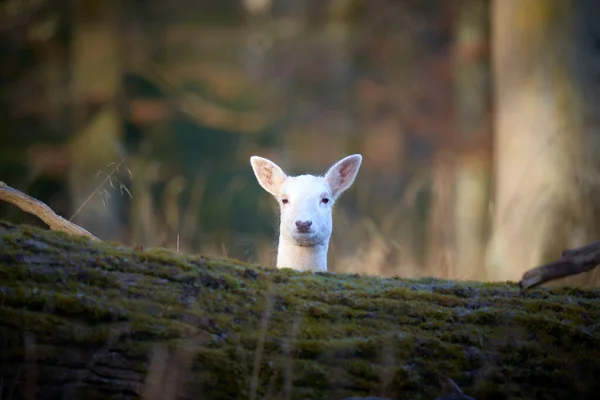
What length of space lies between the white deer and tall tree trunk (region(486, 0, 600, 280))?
2379mm

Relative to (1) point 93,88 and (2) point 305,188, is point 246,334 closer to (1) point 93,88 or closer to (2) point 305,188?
(2) point 305,188

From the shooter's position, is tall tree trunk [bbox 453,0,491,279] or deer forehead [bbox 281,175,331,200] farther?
tall tree trunk [bbox 453,0,491,279]

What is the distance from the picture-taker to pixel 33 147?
12.2m

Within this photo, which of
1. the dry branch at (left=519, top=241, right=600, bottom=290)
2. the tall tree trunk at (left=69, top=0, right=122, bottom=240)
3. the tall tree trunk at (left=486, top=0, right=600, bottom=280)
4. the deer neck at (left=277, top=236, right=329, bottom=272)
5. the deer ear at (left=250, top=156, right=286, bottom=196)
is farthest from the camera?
the tall tree trunk at (left=69, top=0, right=122, bottom=240)

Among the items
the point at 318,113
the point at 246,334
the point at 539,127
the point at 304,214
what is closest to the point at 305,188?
the point at 304,214

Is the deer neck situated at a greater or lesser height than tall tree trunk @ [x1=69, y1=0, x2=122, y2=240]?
lesser

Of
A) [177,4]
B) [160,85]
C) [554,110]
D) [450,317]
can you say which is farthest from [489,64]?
[450,317]

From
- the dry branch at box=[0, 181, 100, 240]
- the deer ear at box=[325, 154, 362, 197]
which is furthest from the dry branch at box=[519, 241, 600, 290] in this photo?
the deer ear at box=[325, 154, 362, 197]

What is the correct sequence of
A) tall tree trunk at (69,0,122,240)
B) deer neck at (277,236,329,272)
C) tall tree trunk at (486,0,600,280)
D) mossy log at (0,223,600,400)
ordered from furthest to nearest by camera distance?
tall tree trunk at (69,0,122,240)
tall tree trunk at (486,0,600,280)
deer neck at (277,236,329,272)
mossy log at (0,223,600,400)

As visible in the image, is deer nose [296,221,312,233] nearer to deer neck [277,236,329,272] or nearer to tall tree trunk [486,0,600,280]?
deer neck [277,236,329,272]

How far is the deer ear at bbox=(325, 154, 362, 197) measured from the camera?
561 centimetres

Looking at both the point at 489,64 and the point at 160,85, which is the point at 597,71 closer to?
the point at 489,64

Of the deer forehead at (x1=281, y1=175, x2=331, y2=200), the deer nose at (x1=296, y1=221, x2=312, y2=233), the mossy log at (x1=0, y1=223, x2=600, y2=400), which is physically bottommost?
the mossy log at (x1=0, y1=223, x2=600, y2=400)

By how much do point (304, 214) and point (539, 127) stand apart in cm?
411
